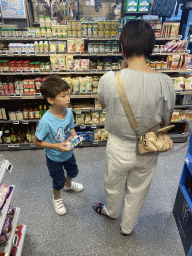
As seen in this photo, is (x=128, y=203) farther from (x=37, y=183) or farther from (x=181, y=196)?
(x=37, y=183)

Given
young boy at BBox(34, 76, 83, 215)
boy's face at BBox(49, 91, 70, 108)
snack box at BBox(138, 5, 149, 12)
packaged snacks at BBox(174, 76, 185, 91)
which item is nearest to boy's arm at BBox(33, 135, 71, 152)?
young boy at BBox(34, 76, 83, 215)

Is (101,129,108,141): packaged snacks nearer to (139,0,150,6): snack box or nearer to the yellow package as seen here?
the yellow package

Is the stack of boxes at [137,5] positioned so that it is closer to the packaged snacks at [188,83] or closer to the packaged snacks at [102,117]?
the packaged snacks at [188,83]

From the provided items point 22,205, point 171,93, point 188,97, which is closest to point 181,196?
point 171,93

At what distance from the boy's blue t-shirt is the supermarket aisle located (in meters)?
0.78

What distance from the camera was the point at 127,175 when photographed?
1.56m

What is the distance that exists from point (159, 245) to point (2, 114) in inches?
117

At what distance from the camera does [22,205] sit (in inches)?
89.7

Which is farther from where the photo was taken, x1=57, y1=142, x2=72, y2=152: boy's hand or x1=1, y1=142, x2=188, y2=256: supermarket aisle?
x1=1, y1=142, x2=188, y2=256: supermarket aisle

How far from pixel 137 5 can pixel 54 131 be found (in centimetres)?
257

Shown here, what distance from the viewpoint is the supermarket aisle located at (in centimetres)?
181

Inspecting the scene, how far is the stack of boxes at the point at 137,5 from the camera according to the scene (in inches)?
114

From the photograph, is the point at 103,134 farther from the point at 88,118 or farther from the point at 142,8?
the point at 142,8

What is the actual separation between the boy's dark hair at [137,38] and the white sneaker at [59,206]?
6.01 feet
